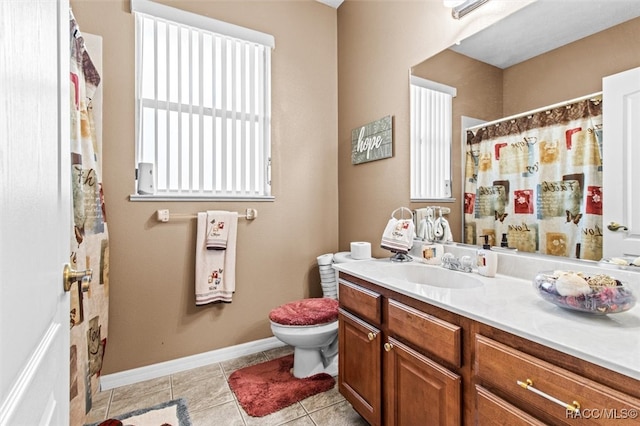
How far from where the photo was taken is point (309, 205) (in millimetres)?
2664

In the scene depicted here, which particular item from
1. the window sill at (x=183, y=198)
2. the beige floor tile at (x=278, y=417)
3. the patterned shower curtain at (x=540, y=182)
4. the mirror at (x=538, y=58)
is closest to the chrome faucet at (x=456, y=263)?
the patterned shower curtain at (x=540, y=182)

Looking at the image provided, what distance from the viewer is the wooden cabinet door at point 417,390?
1.02 m

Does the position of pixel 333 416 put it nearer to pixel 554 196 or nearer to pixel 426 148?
pixel 554 196

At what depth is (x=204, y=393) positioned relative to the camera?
1.89 metres

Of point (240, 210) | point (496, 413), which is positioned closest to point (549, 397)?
point (496, 413)

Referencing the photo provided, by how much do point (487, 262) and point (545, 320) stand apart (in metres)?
0.54

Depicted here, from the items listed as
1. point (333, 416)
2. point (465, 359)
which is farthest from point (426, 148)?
point (333, 416)

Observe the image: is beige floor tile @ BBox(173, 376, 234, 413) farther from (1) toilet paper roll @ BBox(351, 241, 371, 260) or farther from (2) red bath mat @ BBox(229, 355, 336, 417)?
(1) toilet paper roll @ BBox(351, 241, 371, 260)

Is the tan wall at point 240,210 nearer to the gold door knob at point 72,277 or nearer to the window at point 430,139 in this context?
the window at point 430,139

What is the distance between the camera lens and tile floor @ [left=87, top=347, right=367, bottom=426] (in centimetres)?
163

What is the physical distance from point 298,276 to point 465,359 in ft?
5.78

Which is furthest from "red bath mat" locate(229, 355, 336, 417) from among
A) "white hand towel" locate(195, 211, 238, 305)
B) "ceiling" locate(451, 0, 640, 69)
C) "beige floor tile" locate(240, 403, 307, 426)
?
"ceiling" locate(451, 0, 640, 69)

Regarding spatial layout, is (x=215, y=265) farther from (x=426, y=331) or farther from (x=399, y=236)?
(x=426, y=331)

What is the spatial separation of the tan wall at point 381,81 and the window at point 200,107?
27.1 inches
